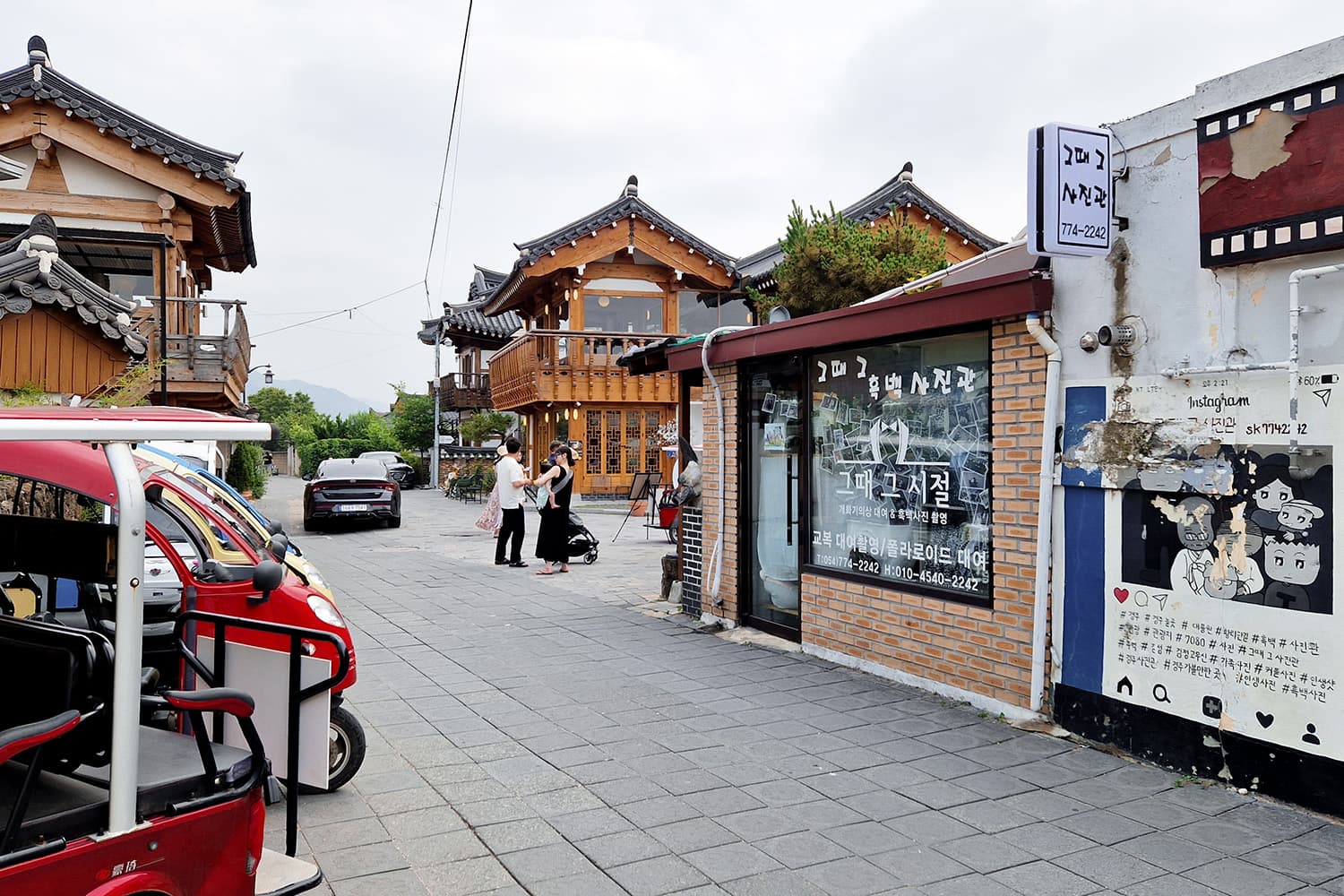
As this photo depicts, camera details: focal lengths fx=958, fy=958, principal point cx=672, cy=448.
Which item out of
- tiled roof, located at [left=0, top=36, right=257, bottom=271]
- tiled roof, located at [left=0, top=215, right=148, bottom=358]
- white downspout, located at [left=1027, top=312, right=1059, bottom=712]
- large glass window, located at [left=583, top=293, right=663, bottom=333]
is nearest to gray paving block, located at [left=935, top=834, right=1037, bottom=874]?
white downspout, located at [left=1027, top=312, right=1059, bottom=712]

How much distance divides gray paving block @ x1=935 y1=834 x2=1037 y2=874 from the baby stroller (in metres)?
9.31

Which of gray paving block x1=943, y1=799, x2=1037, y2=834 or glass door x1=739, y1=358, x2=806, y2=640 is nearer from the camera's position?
gray paving block x1=943, y1=799, x2=1037, y2=834

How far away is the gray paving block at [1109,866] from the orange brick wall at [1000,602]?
1.65 m

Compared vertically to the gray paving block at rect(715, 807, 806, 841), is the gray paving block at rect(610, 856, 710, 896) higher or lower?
lower

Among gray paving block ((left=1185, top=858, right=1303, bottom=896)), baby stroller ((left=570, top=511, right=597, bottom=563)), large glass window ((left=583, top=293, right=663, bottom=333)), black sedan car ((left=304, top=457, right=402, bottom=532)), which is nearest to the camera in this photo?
gray paving block ((left=1185, top=858, right=1303, bottom=896))

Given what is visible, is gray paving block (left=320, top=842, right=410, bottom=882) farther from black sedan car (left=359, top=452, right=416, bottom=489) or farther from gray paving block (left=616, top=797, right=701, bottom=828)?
black sedan car (left=359, top=452, right=416, bottom=489)

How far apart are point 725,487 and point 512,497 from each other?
5027mm

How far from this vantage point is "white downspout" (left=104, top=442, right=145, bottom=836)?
250 cm

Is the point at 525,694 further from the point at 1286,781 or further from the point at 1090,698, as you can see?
the point at 1286,781

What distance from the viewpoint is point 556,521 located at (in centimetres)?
1207

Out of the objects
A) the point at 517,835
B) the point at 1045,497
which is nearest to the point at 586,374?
the point at 1045,497

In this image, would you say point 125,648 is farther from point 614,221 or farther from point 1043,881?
point 614,221

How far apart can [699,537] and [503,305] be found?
913 inches

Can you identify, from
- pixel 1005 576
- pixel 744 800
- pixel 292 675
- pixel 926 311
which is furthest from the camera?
pixel 926 311
